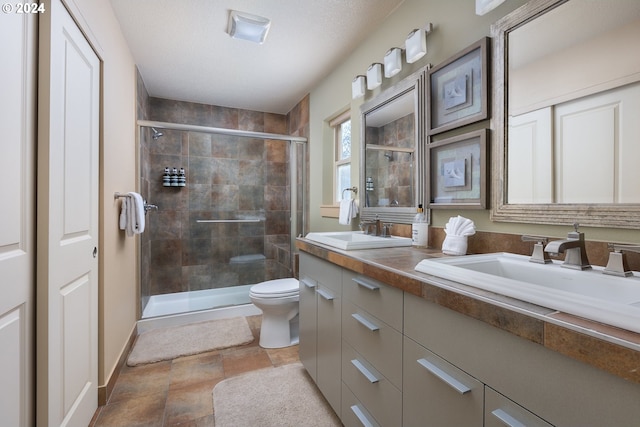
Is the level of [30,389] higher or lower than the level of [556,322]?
lower

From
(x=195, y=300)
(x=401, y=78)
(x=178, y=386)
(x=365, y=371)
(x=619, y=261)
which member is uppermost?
(x=401, y=78)

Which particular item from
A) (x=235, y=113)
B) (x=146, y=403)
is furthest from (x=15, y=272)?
(x=235, y=113)

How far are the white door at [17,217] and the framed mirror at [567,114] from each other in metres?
1.81

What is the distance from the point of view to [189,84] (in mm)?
3152

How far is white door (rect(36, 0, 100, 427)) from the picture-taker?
3.69 ft

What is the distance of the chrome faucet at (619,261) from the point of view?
0.85m

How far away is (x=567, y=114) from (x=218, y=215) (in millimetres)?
3386

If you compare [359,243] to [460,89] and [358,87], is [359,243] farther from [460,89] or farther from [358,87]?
[358,87]

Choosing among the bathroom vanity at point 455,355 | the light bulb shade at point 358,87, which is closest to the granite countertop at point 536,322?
the bathroom vanity at point 455,355

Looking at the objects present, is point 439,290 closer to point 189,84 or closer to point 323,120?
point 323,120

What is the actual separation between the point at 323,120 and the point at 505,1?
6.18ft

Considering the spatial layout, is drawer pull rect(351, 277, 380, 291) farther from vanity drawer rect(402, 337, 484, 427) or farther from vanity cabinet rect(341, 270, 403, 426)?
vanity drawer rect(402, 337, 484, 427)

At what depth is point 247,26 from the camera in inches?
82.7

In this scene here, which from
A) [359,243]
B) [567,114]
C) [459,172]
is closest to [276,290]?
[359,243]
